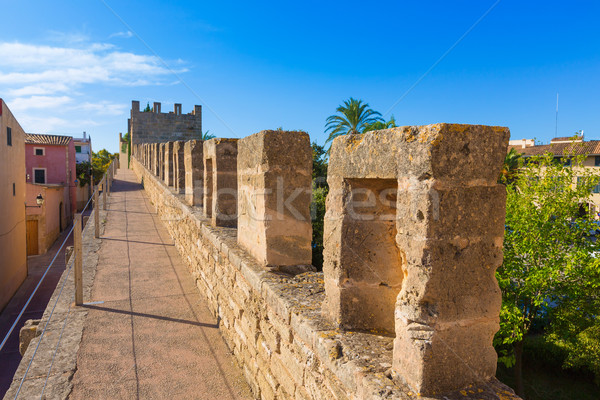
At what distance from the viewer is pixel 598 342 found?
357 inches

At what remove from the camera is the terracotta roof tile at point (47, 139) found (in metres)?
27.0

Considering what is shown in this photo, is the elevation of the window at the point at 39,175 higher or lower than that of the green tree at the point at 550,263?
higher

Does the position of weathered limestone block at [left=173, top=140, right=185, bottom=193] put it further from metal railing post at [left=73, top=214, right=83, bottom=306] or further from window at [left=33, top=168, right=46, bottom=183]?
window at [left=33, top=168, right=46, bottom=183]

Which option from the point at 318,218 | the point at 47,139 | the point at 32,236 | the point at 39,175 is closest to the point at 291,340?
the point at 318,218

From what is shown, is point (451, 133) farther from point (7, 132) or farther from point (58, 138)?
point (58, 138)

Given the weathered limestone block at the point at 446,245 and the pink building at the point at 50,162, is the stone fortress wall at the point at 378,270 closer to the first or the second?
the weathered limestone block at the point at 446,245

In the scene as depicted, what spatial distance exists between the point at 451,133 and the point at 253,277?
2246 mm

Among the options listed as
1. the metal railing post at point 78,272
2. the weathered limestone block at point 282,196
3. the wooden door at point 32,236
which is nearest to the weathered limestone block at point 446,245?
Result: the weathered limestone block at point 282,196

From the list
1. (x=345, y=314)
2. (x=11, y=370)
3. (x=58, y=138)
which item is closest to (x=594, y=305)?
(x=345, y=314)

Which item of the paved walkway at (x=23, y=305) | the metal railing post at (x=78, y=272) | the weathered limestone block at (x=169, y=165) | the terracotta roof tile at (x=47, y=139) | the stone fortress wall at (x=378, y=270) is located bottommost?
the paved walkway at (x=23, y=305)

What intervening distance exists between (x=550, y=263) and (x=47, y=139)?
2880cm

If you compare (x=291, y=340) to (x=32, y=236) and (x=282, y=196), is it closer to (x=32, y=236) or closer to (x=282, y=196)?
(x=282, y=196)

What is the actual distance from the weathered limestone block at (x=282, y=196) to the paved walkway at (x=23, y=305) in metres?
8.40

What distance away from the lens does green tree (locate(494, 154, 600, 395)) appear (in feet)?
29.6
